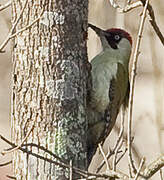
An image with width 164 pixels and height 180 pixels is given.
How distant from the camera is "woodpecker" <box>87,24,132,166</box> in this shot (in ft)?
12.7

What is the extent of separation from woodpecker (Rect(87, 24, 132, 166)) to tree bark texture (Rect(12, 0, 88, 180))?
0.54 metres

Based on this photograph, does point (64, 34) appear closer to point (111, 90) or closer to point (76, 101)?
point (76, 101)

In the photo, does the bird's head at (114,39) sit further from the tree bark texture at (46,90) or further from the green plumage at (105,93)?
the tree bark texture at (46,90)

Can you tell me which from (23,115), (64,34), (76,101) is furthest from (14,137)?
(64,34)

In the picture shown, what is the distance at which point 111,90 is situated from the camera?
3994mm

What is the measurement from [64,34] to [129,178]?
3.34 ft

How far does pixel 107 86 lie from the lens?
3973 mm

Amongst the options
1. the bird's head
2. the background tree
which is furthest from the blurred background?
the background tree

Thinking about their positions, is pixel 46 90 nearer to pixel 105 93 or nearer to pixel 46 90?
pixel 46 90

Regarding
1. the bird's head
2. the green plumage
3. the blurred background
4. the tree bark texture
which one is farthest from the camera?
the blurred background

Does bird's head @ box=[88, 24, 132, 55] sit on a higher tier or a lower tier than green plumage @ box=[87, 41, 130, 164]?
higher

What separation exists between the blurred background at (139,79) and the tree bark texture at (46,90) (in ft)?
8.11

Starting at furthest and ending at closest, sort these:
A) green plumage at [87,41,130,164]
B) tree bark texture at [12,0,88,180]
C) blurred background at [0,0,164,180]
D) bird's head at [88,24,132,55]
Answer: blurred background at [0,0,164,180], bird's head at [88,24,132,55], green plumage at [87,41,130,164], tree bark texture at [12,0,88,180]

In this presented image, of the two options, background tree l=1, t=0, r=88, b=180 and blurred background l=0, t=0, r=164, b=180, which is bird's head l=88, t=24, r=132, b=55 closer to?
background tree l=1, t=0, r=88, b=180
